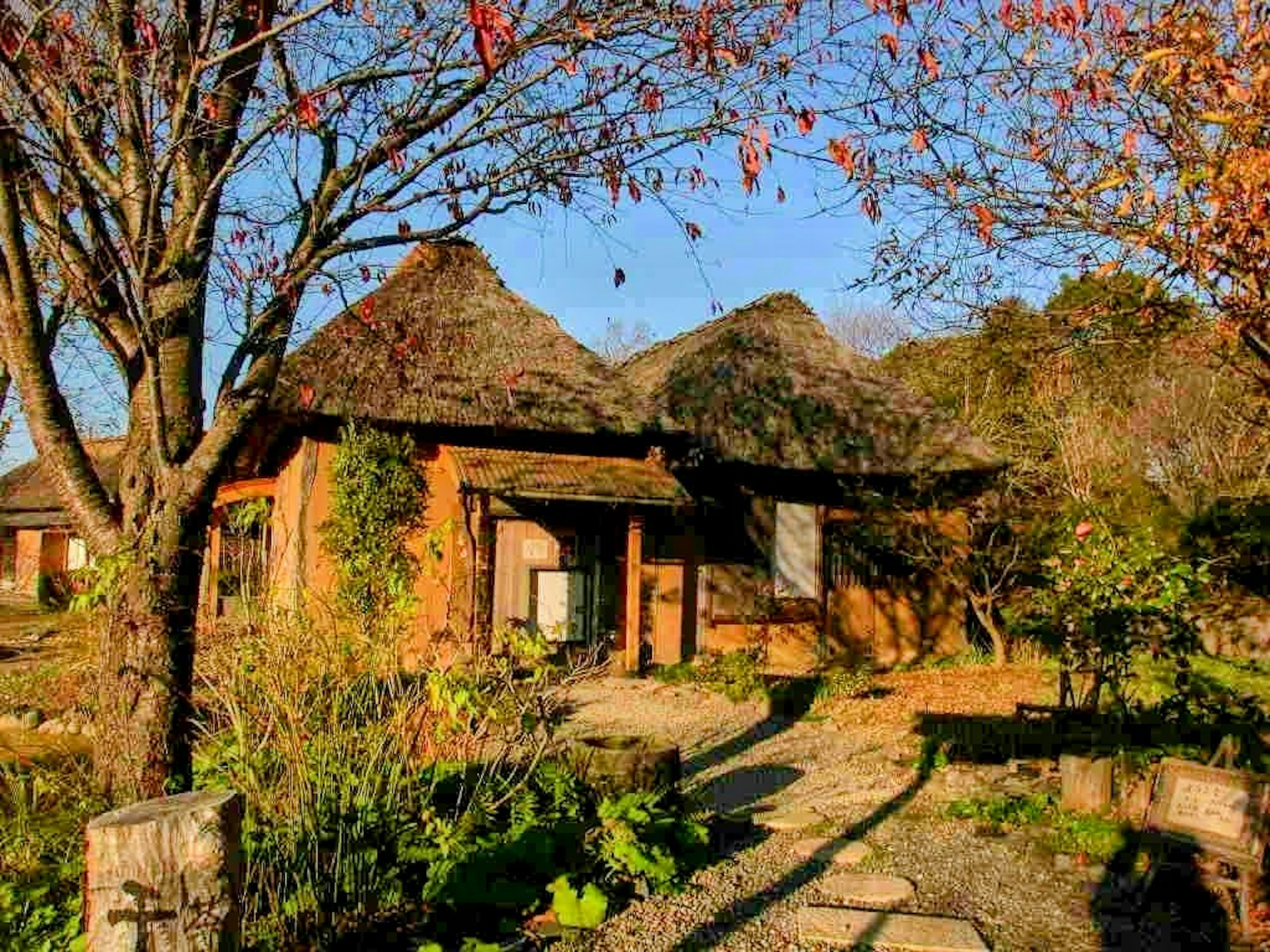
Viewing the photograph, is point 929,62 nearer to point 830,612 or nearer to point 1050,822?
point 1050,822

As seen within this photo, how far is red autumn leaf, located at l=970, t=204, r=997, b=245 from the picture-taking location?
166 inches

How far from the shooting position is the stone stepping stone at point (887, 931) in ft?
13.2

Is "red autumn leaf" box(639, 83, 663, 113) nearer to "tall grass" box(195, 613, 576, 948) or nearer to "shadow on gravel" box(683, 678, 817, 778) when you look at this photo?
"tall grass" box(195, 613, 576, 948)

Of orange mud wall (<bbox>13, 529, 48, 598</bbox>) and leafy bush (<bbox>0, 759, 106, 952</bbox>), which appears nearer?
leafy bush (<bbox>0, 759, 106, 952</bbox>)

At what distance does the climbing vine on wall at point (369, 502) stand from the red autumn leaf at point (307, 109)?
27.3 feet

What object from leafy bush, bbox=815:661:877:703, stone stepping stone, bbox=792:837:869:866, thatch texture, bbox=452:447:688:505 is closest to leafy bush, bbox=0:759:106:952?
stone stepping stone, bbox=792:837:869:866

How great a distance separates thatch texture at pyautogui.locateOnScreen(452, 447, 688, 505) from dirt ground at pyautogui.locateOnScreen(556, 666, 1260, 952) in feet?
8.17

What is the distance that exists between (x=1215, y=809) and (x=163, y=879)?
13.7 ft

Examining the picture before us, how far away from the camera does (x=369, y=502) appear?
481 inches

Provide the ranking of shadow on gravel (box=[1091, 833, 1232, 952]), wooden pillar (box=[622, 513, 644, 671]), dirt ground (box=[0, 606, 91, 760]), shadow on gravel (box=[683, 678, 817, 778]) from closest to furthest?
shadow on gravel (box=[1091, 833, 1232, 952]) → dirt ground (box=[0, 606, 91, 760]) → shadow on gravel (box=[683, 678, 817, 778]) → wooden pillar (box=[622, 513, 644, 671])

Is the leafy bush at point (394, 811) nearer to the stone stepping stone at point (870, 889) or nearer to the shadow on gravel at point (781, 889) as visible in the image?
the shadow on gravel at point (781, 889)

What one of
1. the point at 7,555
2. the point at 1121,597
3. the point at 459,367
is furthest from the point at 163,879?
the point at 7,555

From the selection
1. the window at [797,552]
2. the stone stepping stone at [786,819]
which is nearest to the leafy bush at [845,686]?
the window at [797,552]

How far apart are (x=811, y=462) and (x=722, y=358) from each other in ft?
7.76
